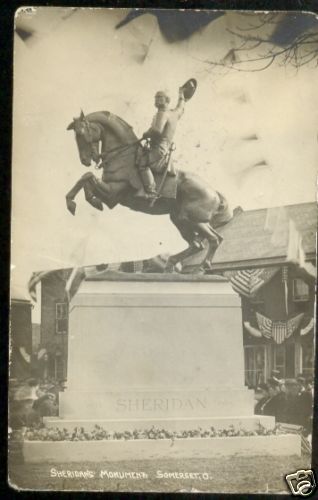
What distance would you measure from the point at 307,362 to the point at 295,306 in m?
0.14

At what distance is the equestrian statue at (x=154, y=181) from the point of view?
6.55 ft

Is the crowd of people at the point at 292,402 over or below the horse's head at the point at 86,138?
below

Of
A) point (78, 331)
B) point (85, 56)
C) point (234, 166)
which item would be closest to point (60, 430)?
point (78, 331)

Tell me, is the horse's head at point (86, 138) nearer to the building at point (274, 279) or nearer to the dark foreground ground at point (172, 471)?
the building at point (274, 279)

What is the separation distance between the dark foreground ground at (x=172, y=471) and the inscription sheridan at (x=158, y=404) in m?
0.13

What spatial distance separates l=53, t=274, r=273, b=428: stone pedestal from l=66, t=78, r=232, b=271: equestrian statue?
3.8 inches

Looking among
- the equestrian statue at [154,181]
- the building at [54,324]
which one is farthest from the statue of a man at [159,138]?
the building at [54,324]

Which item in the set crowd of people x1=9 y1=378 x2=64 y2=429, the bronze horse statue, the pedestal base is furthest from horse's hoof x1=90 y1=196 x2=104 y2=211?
the pedestal base

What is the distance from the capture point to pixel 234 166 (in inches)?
78.9

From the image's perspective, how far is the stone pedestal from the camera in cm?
198

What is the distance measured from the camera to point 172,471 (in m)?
1.99
